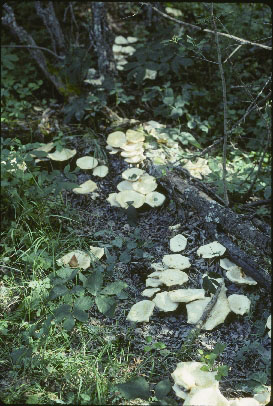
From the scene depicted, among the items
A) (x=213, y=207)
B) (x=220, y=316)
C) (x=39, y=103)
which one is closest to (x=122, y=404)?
(x=220, y=316)

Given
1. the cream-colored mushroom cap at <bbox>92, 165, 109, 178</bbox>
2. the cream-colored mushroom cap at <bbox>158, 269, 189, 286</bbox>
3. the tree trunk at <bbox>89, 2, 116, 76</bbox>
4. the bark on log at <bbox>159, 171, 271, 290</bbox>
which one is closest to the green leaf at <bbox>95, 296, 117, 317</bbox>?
the cream-colored mushroom cap at <bbox>158, 269, 189, 286</bbox>

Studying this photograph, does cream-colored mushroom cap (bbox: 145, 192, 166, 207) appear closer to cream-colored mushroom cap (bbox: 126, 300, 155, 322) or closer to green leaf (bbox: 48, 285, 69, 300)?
cream-colored mushroom cap (bbox: 126, 300, 155, 322)

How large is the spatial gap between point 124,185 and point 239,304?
1568 millimetres

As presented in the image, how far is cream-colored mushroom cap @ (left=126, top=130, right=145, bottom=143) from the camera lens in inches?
152

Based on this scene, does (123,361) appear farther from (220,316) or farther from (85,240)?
(85,240)

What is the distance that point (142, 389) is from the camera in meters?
1.94

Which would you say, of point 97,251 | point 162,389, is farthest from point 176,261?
point 162,389

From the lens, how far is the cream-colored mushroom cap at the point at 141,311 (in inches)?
97.7

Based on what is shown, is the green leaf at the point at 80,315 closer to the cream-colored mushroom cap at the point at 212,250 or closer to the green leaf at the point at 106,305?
the green leaf at the point at 106,305

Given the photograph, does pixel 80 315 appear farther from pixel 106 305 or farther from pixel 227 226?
pixel 227 226

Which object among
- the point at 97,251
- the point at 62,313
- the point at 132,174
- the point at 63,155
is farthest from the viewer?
the point at 63,155

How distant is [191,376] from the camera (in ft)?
6.84

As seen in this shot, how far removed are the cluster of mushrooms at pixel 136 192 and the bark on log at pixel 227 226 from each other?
7.6 inches

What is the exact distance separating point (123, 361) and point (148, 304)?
0.42 metres
